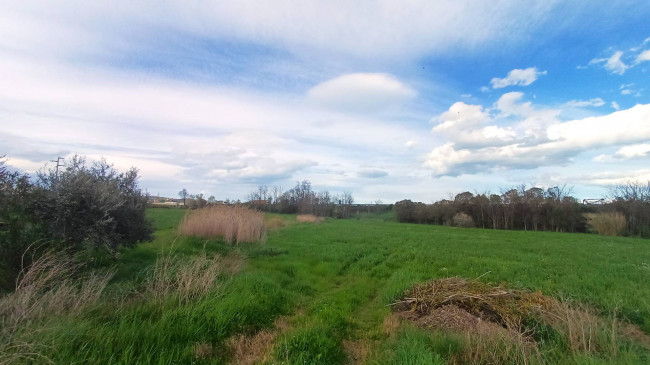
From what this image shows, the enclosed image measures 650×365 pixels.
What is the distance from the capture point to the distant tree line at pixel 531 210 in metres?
37.9

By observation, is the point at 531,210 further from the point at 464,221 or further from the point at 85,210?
the point at 85,210

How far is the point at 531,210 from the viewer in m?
46.4

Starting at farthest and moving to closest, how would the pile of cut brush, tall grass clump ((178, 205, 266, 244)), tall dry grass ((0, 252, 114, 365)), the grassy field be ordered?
tall grass clump ((178, 205, 266, 244)) → the pile of cut brush → the grassy field → tall dry grass ((0, 252, 114, 365))

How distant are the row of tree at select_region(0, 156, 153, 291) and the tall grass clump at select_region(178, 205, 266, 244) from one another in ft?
17.3

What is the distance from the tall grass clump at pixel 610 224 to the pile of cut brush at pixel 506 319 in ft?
122

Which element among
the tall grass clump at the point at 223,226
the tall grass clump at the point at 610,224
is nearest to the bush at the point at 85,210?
the tall grass clump at the point at 223,226

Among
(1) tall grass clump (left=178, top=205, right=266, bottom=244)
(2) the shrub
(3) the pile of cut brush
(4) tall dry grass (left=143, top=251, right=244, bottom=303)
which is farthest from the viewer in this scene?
(2) the shrub

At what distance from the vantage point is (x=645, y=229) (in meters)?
35.5

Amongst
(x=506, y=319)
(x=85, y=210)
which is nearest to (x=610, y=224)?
(x=506, y=319)

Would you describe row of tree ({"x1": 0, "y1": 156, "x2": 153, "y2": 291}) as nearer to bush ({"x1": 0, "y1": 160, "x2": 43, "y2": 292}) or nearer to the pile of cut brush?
bush ({"x1": 0, "y1": 160, "x2": 43, "y2": 292})

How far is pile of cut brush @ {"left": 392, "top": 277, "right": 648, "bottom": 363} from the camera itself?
164 inches

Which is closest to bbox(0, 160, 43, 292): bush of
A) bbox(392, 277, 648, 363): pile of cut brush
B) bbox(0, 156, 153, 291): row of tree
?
bbox(0, 156, 153, 291): row of tree

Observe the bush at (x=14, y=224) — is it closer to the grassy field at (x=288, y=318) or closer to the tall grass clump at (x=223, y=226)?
the grassy field at (x=288, y=318)

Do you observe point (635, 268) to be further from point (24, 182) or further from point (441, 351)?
point (24, 182)
